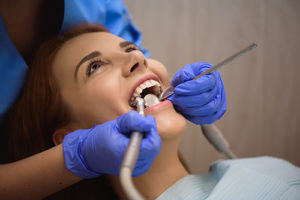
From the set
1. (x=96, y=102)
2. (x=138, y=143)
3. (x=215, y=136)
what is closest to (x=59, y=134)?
(x=96, y=102)

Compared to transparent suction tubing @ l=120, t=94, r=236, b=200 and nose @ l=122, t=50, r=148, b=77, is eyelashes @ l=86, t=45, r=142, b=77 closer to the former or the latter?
nose @ l=122, t=50, r=148, b=77

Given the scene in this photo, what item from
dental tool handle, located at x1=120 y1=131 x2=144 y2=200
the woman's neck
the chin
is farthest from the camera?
the woman's neck

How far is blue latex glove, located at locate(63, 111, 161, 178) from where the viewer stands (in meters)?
0.56

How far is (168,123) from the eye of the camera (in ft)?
2.26

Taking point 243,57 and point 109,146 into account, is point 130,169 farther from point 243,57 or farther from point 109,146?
point 243,57

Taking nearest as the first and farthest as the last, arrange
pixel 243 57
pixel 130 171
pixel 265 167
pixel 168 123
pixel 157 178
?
pixel 130 171
pixel 168 123
pixel 157 178
pixel 265 167
pixel 243 57

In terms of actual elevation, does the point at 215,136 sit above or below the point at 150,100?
below

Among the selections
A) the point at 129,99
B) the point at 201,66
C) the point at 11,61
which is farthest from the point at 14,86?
the point at 201,66

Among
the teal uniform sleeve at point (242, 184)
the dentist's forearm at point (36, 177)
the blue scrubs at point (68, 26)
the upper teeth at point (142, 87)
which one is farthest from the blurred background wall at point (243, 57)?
the dentist's forearm at point (36, 177)

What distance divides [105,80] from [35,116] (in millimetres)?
326

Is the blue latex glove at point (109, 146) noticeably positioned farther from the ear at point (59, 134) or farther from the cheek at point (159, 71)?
the cheek at point (159, 71)

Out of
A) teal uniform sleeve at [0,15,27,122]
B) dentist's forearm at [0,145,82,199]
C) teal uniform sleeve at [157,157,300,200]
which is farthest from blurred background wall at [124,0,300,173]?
dentist's forearm at [0,145,82,199]

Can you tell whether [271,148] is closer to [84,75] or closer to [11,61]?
[84,75]

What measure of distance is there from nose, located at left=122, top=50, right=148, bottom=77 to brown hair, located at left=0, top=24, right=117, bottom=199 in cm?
26
